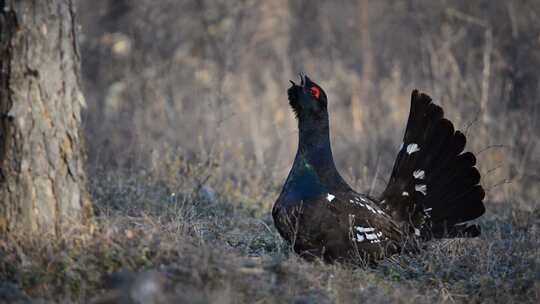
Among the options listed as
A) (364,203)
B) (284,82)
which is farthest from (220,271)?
(284,82)

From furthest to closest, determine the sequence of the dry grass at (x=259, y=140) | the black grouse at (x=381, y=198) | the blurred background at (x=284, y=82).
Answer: the blurred background at (x=284, y=82) → the black grouse at (x=381, y=198) → the dry grass at (x=259, y=140)

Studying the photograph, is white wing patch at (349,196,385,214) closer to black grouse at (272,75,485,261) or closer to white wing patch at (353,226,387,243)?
black grouse at (272,75,485,261)

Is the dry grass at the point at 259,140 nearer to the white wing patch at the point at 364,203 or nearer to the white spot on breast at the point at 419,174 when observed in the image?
the white wing patch at the point at 364,203

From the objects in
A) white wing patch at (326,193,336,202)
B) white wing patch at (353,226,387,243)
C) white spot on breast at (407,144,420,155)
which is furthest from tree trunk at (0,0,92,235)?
white spot on breast at (407,144,420,155)

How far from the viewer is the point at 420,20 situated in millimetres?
11141

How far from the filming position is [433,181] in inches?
231

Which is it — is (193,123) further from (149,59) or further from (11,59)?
(11,59)

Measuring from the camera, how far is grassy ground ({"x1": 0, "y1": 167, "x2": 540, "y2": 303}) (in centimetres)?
371

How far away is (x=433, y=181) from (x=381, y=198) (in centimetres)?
47

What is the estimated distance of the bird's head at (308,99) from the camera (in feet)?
17.3

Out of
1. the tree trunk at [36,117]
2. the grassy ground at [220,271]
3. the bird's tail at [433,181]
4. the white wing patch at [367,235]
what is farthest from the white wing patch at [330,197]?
the tree trunk at [36,117]

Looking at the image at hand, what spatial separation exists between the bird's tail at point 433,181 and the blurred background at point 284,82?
4.23 feet

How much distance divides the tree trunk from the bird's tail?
288 centimetres

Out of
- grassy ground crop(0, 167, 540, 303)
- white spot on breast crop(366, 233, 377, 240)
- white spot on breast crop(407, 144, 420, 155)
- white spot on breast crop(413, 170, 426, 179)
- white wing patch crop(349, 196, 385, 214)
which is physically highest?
white spot on breast crop(407, 144, 420, 155)
